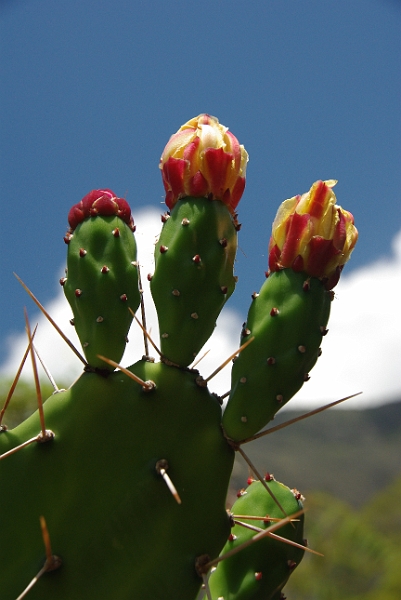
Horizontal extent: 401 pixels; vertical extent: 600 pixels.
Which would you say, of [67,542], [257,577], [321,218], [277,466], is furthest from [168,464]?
[277,466]

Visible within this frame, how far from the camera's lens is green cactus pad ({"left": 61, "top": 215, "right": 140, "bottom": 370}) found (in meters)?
1.40

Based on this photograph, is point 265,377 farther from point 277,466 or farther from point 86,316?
point 277,466

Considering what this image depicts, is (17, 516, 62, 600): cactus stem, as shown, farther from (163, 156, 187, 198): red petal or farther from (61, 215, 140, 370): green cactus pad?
(163, 156, 187, 198): red petal

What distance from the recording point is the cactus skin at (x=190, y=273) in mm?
1371

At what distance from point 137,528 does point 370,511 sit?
737 inches

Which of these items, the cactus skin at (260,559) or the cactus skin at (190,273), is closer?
the cactus skin at (190,273)

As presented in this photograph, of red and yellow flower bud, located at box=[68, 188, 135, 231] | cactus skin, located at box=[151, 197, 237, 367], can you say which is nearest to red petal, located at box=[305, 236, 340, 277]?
cactus skin, located at box=[151, 197, 237, 367]

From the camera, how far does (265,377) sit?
1350 millimetres

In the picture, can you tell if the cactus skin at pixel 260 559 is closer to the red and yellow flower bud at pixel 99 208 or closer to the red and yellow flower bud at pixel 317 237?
the red and yellow flower bud at pixel 317 237

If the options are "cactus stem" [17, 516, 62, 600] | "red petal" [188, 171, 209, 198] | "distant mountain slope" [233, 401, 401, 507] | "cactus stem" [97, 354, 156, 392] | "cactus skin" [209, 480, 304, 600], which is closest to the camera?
"cactus stem" [17, 516, 62, 600]

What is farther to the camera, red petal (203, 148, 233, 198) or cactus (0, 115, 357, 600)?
red petal (203, 148, 233, 198)

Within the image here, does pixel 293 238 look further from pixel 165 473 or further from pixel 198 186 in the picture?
pixel 165 473

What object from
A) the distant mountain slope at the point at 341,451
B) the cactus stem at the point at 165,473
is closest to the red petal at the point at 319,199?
the cactus stem at the point at 165,473

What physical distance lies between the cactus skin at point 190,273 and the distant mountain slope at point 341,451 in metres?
39.6
